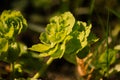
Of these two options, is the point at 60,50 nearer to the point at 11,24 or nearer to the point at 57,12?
the point at 11,24

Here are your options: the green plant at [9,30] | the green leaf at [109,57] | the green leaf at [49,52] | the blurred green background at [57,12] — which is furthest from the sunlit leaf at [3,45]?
the blurred green background at [57,12]

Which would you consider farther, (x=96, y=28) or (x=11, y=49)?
(x=96, y=28)

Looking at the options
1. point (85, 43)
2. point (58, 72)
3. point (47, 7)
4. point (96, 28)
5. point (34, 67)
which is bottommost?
point (85, 43)

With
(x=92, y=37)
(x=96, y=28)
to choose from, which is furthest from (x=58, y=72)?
(x=92, y=37)

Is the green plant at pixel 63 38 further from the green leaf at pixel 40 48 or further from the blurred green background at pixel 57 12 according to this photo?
the blurred green background at pixel 57 12

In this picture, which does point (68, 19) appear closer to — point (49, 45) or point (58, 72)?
point (49, 45)

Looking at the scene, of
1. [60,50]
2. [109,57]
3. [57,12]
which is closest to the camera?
[60,50]

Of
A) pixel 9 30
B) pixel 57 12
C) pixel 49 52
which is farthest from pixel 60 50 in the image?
pixel 57 12
